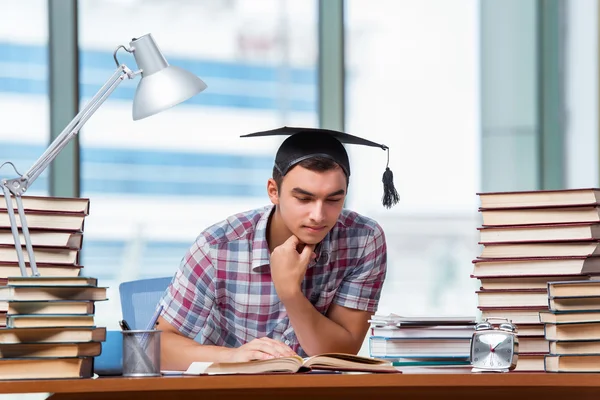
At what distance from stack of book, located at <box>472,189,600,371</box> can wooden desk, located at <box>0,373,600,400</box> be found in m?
0.19

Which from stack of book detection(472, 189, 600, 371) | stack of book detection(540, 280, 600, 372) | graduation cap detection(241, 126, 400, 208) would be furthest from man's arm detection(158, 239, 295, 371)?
stack of book detection(540, 280, 600, 372)

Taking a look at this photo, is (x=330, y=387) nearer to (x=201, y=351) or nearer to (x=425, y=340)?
(x=425, y=340)

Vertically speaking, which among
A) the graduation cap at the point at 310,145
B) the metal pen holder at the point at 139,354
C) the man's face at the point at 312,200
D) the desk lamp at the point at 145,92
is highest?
the desk lamp at the point at 145,92

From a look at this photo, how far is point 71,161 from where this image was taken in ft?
12.4

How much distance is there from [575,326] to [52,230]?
1.12 m

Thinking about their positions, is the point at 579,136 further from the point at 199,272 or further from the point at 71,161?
the point at 199,272

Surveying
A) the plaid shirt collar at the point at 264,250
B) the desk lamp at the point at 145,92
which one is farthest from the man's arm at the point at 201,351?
the desk lamp at the point at 145,92

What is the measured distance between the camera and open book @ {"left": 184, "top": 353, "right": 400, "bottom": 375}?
1.44 m

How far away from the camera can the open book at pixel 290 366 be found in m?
1.44

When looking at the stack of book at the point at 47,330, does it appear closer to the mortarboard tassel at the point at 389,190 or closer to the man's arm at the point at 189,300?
the man's arm at the point at 189,300

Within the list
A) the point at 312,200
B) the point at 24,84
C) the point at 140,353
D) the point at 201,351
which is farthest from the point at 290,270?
the point at 24,84

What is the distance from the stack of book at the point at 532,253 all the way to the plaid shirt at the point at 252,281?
0.47m

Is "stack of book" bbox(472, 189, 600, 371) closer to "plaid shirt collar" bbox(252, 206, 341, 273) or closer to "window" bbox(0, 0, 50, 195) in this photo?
"plaid shirt collar" bbox(252, 206, 341, 273)

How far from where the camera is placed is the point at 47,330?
1.43 meters
